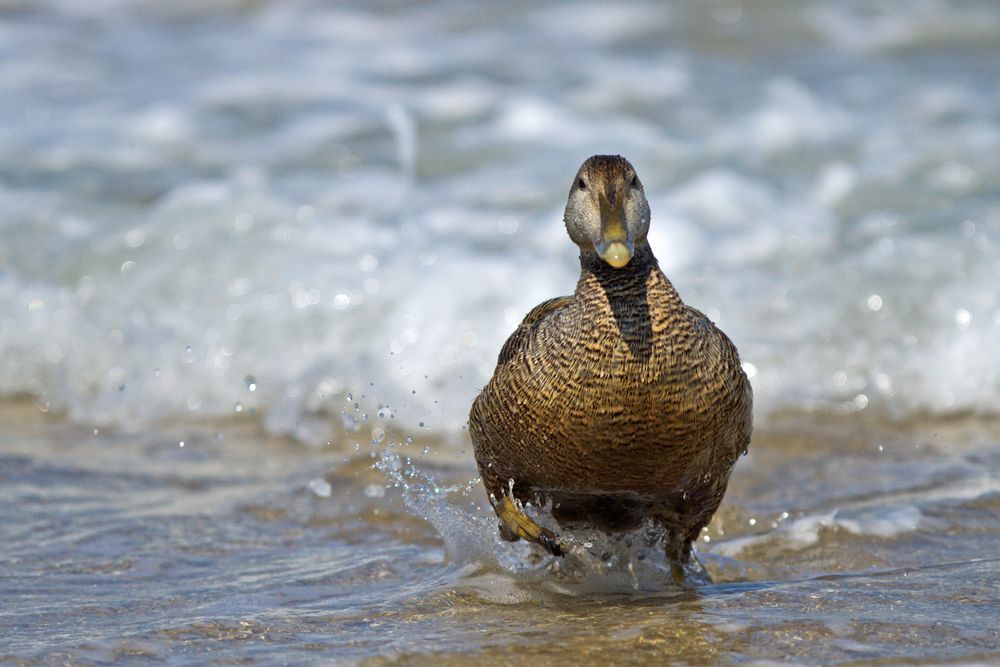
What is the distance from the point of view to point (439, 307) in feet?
24.8

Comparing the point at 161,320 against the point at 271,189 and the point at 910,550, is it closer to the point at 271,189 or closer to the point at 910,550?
the point at 271,189

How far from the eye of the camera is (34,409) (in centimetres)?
719

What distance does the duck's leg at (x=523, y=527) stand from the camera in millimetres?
4367

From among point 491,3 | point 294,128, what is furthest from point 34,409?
point 491,3

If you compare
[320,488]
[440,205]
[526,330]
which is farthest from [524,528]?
[440,205]

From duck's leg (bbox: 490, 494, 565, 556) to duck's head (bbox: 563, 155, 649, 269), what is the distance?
2.83ft

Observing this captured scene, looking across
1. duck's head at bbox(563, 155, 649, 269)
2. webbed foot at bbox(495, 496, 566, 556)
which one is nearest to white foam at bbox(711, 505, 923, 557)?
webbed foot at bbox(495, 496, 566, 556)

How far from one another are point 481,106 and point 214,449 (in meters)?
4.42

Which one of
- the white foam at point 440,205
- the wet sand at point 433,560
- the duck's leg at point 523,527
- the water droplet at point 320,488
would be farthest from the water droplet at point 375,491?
the duck's leg at point 523,527

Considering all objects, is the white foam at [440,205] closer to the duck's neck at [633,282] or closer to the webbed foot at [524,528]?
the webbed foot at [524,528]

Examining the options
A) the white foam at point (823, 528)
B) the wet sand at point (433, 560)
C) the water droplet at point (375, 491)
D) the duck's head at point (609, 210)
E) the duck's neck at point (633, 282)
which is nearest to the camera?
the wet sand at point (433, 560)

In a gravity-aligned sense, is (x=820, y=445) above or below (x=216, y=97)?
below

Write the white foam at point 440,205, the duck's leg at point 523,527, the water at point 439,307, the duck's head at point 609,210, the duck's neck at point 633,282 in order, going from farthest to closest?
the white foam at point 440,205
the duck's leg at point 523,527
the water at point 439,307
the duck's neck at point 633,282
the duck's head at point 609,210

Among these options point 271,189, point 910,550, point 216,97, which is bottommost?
point 910,550
